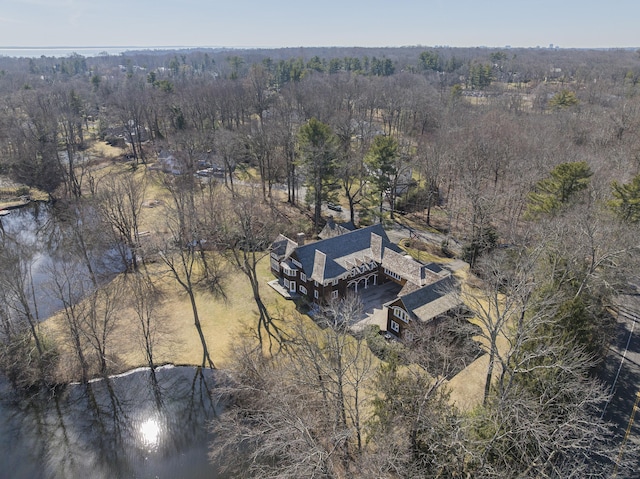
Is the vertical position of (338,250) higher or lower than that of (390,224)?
higher

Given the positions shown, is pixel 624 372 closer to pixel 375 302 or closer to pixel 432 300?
pixel 432 300

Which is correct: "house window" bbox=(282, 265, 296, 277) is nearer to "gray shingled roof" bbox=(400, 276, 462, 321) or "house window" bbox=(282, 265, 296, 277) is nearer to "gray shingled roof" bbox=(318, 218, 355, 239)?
"gray shingled roof" bbox=(318, 218, 355, 239)

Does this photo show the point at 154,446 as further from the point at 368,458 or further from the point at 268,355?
the point at 368,458

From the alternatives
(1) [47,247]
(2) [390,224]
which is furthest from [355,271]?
(1) [47,247]

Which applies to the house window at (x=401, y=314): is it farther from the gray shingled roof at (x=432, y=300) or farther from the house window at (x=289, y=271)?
the house window at (x=289, y=271)

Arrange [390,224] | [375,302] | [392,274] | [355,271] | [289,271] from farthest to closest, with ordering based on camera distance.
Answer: [390,224] < [392,274] < [289,271] < [355,271] < [375,302]

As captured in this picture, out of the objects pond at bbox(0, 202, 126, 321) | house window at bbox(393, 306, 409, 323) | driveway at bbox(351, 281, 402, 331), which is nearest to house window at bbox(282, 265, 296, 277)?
driveway at bbox(351, 281, 402, 331)
